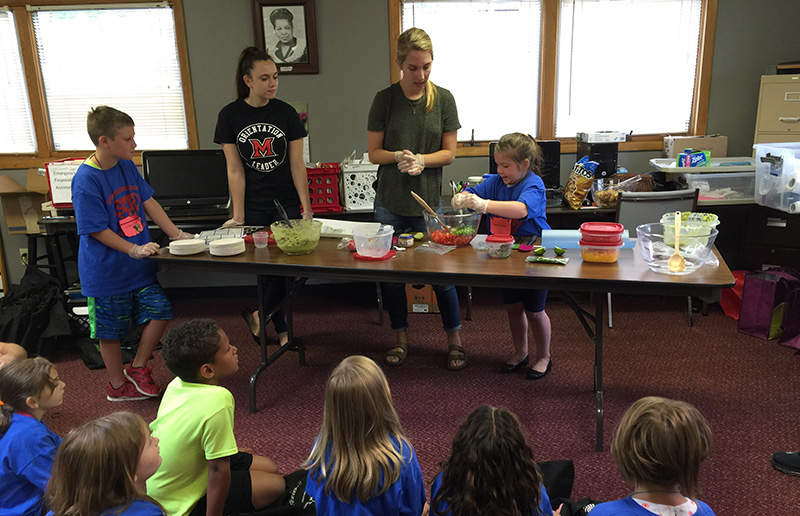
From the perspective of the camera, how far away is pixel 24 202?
13.5ft

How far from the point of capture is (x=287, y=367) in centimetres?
325

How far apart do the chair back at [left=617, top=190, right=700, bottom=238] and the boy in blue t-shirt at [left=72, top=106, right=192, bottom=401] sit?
2.44 meters

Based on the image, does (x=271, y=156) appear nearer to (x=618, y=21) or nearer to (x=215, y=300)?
(x=215, y=300)

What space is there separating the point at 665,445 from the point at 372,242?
4.70ft

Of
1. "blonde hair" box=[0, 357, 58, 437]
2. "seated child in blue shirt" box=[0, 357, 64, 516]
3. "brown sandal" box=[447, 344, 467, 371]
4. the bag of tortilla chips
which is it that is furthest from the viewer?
the bag of tortilla chips

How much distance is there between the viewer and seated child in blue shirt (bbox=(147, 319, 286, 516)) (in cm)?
162

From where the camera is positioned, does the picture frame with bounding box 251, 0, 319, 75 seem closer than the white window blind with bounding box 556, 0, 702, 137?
Yes

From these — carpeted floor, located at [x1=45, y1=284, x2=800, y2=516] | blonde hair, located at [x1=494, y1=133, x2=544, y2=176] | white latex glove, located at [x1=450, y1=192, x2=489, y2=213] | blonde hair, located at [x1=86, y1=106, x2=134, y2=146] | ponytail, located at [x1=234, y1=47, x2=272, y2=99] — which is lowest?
carpeted floor, located at [x1=45, y1=284, x2=800, y2=516]

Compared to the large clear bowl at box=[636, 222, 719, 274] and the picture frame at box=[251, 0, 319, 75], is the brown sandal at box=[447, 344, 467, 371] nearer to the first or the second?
the large clear bowl at box=[636, 222, 719, 274]

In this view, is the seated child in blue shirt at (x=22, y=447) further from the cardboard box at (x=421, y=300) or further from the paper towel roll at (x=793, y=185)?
the paper towel roll at (x=793, y=185)

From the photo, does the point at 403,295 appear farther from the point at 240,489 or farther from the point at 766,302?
the point at 766,302

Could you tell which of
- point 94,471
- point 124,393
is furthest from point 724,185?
point 94,471

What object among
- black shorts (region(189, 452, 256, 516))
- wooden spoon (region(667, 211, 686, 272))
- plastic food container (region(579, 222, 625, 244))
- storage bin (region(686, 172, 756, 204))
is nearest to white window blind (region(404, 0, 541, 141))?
storage bin (region(686, 172, 756, 204))

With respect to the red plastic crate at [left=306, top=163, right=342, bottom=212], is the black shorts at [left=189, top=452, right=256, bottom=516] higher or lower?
lower
